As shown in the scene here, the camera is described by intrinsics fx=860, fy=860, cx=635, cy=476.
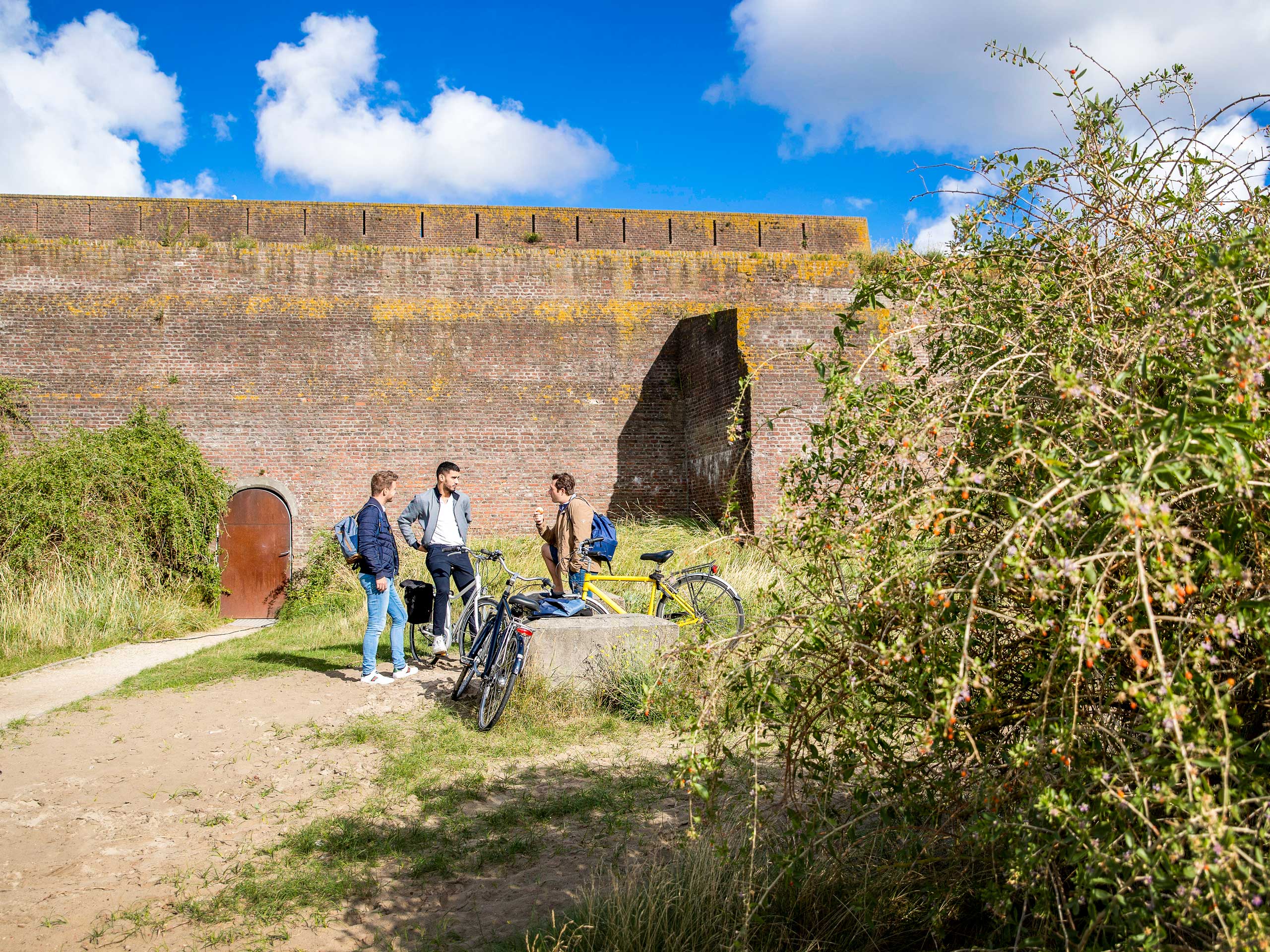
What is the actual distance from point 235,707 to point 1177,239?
6766 mm

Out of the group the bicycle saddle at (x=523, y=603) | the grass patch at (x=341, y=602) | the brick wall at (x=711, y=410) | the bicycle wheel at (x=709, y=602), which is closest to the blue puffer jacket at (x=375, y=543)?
the bicycle saddle at (x=523, y=603)

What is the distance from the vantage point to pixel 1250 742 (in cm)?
195

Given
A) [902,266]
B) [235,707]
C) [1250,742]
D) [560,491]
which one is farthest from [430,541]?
[1250,742]

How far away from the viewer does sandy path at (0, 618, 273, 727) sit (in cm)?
688

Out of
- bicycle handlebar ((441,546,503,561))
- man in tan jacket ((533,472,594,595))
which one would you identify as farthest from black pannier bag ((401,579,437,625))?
man in tan jacket ((533,472,594,595))

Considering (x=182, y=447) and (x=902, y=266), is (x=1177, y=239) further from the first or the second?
(x=182, y=447)

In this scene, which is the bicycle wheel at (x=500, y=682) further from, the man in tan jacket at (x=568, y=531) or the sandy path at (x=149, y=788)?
the man in tan jacket at (x=568, y=531)

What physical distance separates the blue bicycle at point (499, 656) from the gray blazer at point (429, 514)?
48.4 inches

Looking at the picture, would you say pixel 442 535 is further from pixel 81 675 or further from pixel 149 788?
pixel 81 675

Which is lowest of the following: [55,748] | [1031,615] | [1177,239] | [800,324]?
[55,748]

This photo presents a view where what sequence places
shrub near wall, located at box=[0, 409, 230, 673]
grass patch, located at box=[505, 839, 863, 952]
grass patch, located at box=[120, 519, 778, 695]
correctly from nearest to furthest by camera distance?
grass patch, located at box=[505, 839, 863, 952]
grass patch, located at box=[120, 519, 778, 695]
shrub near wall, located at box=[0, 409, 230, 673]

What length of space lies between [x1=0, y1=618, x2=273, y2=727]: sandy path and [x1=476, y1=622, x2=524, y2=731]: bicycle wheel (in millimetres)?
3525

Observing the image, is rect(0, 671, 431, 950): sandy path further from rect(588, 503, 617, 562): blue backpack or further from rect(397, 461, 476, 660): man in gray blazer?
rect(588, 503, 617, 562): blue backpack

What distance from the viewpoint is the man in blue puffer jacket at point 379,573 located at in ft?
23.0
